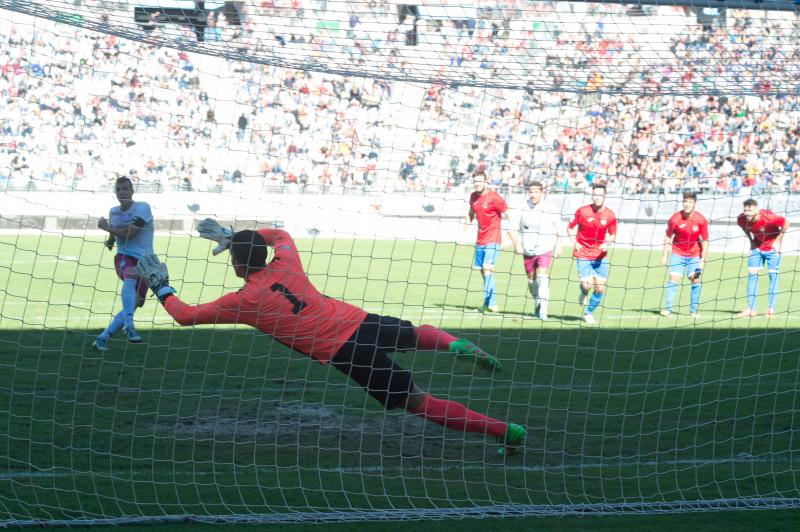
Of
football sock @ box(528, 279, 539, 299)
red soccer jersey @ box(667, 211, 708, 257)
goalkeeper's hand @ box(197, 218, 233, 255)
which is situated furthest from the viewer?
red soccer jersey @ box(667, 211, 708, 257)

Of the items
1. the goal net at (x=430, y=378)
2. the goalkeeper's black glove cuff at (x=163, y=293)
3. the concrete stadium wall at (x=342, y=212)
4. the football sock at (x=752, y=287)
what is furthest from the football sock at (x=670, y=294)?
the goalkeeper's black glove cuff at (x=163, y=293)

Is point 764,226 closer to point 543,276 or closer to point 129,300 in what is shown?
point 543,276

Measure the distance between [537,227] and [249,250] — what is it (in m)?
7.37

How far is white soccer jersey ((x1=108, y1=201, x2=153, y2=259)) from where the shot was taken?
9.21 metres

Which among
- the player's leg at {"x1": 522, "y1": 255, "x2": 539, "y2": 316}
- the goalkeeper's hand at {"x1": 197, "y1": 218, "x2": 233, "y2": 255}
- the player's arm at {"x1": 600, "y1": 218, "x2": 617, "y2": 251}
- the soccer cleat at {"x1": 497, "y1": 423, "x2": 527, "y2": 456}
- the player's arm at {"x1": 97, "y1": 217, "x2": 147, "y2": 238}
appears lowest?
the soccer cleat at {"x1": 497, "y1": 423, "x2": 527, "y2": 456}

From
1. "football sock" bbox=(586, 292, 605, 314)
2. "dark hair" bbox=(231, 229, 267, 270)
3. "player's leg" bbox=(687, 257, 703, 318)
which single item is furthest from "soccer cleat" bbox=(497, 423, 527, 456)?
"player's leg" bbox=(687, 257, 703, 318)

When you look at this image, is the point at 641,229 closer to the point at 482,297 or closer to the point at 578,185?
the point at 578,185

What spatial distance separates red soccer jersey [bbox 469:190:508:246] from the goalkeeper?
6819mm

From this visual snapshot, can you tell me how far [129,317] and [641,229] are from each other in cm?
1568

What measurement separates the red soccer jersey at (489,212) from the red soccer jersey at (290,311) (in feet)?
22.6

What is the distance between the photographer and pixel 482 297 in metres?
14.6

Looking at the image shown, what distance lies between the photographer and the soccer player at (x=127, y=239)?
905 centimetres

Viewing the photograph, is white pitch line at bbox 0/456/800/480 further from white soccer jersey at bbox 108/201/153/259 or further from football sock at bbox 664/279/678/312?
football sock at bbox 664/279/678/312

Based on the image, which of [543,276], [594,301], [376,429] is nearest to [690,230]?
[594,301]
